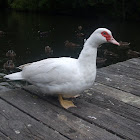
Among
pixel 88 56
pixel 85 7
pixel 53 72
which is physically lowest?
pixel 85 7

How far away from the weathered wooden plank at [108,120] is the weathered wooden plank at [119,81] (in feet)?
2.21

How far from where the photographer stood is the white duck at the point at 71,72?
99.4 inches

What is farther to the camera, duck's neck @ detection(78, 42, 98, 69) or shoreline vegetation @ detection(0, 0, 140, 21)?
shoreline vegetation @ detection(0, 0, 140, 21)

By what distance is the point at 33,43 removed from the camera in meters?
12.9

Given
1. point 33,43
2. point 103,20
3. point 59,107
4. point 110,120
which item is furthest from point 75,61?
point 103,20

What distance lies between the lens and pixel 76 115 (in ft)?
8.19

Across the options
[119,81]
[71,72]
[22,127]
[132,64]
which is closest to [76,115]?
[71,72]

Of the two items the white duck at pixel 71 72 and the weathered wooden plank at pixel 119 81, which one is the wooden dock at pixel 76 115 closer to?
the weathered wooden plank at pixel 119 81

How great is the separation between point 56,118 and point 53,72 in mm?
466

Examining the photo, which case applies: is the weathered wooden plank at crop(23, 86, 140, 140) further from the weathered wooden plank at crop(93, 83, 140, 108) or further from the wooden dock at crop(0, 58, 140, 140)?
the weathered wooden plank at crop(93, 83, 140, 108)

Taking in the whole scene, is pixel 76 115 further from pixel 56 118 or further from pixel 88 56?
pixel 88 56

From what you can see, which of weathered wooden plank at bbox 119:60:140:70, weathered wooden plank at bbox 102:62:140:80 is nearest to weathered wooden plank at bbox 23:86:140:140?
weathered wooden plank at bbox 102:62:140:80

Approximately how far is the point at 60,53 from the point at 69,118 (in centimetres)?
919

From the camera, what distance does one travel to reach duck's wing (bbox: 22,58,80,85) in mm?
2560
